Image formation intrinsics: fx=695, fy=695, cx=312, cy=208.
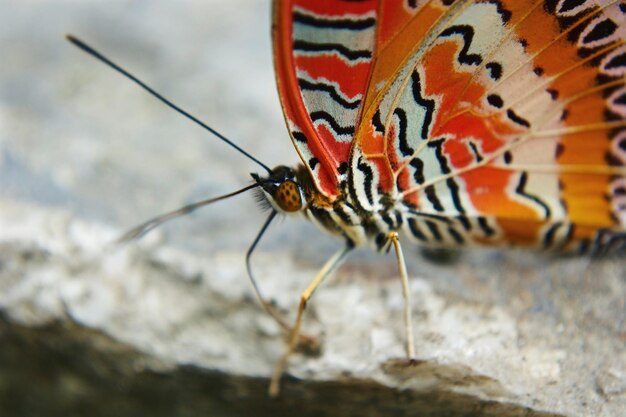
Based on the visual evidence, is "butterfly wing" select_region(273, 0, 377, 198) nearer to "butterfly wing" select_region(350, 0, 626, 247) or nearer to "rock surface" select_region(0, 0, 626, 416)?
"butterfly wing" select_region(350, 0, 626, 247)

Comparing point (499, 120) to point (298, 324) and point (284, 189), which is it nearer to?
point (284, 189)

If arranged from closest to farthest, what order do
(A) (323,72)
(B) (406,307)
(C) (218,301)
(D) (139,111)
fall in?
1. (A) (323,72)
2. (B) (406,307)
3. (C) (218,301)
4. (D) (139,111)

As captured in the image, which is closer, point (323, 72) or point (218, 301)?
point (323, 72)

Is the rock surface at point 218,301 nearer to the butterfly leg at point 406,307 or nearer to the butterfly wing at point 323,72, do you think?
the butterfly leg at point 406,307

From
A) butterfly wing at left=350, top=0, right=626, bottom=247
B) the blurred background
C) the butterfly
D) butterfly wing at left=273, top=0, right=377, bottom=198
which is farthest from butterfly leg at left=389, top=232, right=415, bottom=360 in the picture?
the blurred background

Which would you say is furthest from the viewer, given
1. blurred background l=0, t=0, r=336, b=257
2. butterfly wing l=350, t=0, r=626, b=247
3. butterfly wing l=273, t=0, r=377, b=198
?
blurred background l=0, t=0, r=336, b=257

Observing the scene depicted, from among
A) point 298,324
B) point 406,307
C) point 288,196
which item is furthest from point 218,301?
point 406,307

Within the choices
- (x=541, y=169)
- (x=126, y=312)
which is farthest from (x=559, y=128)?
(x=126, y=312)
